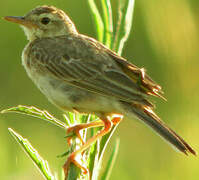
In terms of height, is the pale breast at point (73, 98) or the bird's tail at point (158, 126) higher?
the pale breast at point (73, 98)

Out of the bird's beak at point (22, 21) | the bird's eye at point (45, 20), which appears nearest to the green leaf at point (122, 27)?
the bird's beak at point (22, 21)

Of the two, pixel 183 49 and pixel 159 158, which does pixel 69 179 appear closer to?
pixel 183 49

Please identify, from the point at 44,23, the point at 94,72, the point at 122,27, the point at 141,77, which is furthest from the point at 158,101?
the point at 122,27

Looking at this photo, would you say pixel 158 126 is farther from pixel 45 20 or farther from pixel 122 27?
pixel 45 20

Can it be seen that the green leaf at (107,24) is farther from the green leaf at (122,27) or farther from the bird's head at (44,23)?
the bird's head at (44,23)

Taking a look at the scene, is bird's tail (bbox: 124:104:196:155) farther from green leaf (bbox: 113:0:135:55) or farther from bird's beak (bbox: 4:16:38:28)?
bird's beak (bbox: 4:16:38:28)

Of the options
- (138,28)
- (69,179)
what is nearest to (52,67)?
(69,179)
